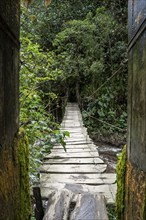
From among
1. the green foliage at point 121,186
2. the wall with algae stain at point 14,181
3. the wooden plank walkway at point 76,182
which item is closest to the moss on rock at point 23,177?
the wall with algae stain at point 14,181

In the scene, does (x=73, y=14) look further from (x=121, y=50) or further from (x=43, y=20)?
(x=121, y=50)

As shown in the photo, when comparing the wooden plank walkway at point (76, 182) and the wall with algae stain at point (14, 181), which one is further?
the wooden plank walkway at point (76, 182)

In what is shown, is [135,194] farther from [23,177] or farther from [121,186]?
[23,177]

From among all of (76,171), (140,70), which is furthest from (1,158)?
(76,171)

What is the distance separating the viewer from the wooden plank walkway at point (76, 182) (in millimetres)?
1582

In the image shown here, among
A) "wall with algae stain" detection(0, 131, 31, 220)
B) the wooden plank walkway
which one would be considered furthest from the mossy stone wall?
the wooden plank walkway

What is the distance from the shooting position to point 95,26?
702 centimetres

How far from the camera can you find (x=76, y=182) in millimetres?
2166

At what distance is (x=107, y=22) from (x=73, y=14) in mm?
2452

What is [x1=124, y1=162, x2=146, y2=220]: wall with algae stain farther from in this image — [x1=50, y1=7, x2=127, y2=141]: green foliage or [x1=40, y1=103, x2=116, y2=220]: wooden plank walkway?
[x1=50, y1=7, x2=127, y2=141]: green foliage

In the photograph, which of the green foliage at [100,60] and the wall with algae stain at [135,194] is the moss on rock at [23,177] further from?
the green foliage at [100,60]

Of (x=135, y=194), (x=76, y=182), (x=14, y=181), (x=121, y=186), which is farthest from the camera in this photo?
(x=76, y=182)

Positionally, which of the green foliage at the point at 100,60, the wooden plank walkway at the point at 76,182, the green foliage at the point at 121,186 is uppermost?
the green foliage at the point at 100,60

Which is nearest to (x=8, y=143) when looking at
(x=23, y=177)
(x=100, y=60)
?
(x=23, y=177)
